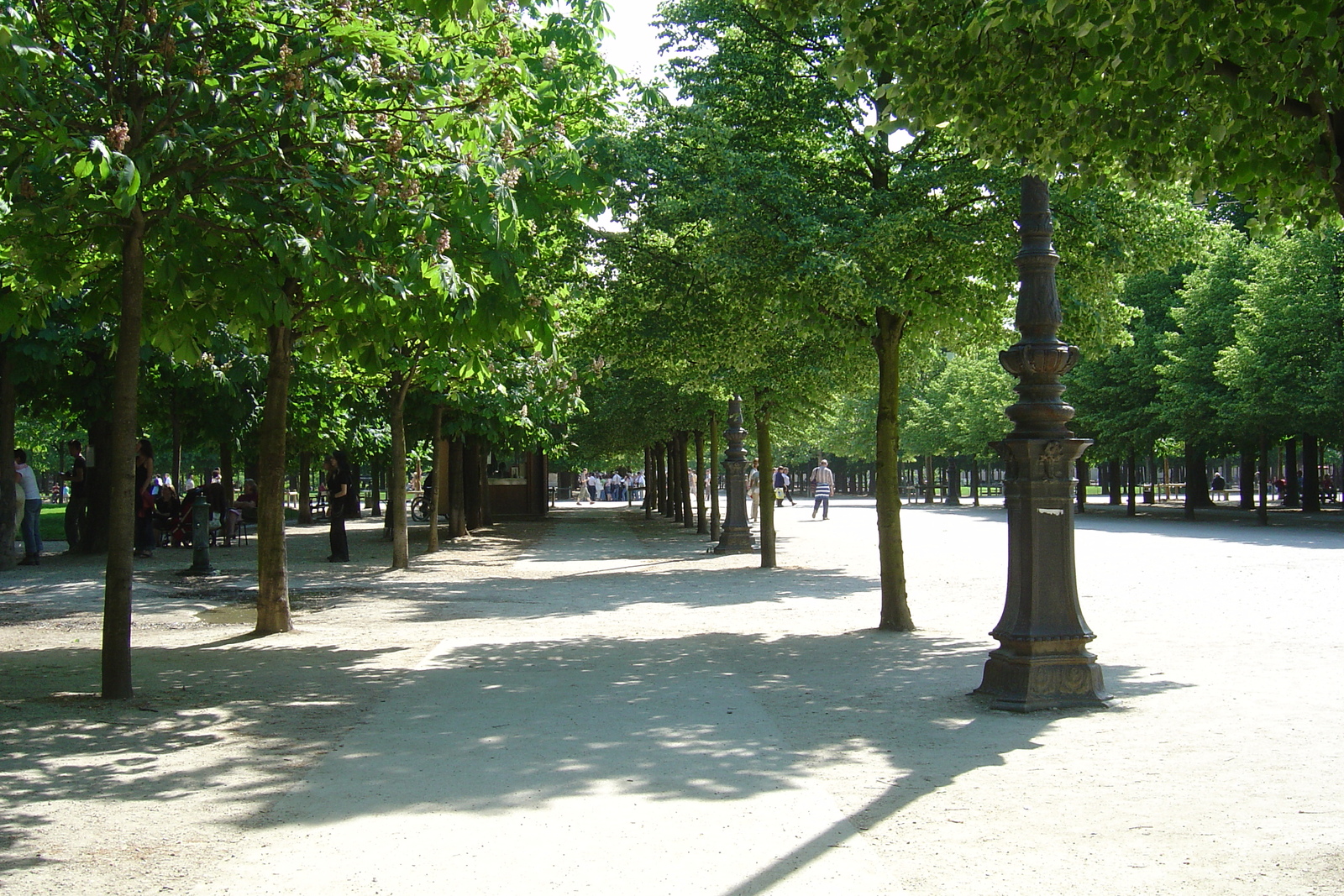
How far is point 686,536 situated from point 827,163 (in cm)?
1942

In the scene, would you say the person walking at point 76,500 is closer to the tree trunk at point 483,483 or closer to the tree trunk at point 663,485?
the tree trunk at point 483,483

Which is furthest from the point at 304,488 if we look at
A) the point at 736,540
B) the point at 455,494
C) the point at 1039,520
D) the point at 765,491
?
the point at 1039,520

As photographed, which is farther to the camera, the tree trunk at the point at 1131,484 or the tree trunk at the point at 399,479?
the tree trunk at the point at 1131,484

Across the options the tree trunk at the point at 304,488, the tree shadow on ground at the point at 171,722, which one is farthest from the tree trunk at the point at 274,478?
the tree trunk at the point at 304,488

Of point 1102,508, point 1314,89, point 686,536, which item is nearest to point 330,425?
point 686,536

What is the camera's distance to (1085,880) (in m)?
4.41

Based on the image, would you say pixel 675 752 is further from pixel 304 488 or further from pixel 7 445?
pixel 304 488

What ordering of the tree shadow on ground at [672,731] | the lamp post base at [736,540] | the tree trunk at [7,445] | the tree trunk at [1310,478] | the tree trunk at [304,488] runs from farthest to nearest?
the tree trunk at [1310,478] → the tree trunk at [304,488] → the lamp post base at [736,540] → the tree trunk at [7,445] → the tree shadow on ground at [672,731]

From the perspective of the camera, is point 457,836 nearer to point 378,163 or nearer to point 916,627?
Result: point 378,163

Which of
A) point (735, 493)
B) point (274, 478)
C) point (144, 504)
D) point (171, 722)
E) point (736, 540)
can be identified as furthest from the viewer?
point (736, 540)

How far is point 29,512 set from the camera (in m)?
19.3

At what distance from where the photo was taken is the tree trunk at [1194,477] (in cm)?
4009

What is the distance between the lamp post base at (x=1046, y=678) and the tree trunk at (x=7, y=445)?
51.7 ft

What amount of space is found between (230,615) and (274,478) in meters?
3.11
